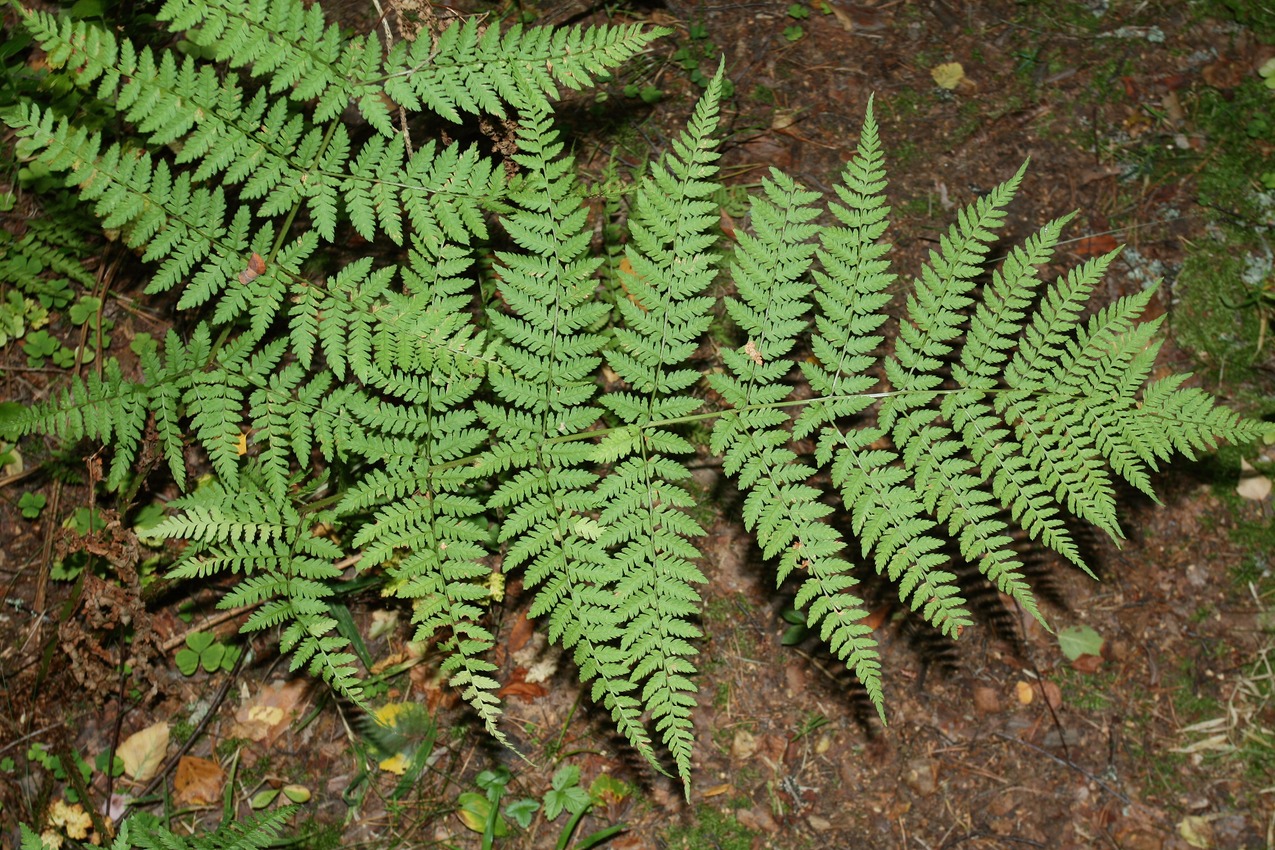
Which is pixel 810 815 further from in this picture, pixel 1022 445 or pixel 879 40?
pixel 879 40

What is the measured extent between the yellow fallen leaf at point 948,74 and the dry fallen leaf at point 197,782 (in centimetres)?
431

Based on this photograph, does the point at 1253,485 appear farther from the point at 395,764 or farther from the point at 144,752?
the point at 144,752

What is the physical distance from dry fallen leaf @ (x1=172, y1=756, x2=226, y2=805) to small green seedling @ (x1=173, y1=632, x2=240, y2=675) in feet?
1.19

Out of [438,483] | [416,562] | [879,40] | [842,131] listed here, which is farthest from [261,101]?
[879,40]

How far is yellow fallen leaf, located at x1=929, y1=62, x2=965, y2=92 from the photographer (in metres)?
4.20

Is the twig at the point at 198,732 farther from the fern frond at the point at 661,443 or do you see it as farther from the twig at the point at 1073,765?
the twig at the point at 1073,765

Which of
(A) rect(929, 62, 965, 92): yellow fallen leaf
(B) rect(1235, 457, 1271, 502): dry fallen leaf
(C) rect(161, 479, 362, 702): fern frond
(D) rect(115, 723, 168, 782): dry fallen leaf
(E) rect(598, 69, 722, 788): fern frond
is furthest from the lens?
(A) rect(929, 62, 965, 92): yellow fallen leaf

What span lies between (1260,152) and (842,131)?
74.1 inches

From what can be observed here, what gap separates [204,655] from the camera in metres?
3.75

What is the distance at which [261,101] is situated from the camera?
3096 mm

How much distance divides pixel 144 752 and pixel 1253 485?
15.6ft

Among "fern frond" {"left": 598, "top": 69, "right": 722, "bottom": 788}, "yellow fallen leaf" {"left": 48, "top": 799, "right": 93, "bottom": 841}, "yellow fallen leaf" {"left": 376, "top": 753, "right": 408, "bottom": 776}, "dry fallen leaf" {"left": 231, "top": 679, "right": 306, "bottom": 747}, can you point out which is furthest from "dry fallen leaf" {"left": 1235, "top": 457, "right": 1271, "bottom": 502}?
"yellow fallen leaf" {"left": 48, "top": 799, "right": 93, "bottom": 841}

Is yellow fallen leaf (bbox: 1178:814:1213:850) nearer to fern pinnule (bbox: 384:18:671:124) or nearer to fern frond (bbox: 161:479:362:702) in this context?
fern frond (bbox: 161:479:362:702)

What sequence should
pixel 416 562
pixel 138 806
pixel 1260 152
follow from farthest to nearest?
pixel 1260 152, pixel 138 806, pixel 416 562
